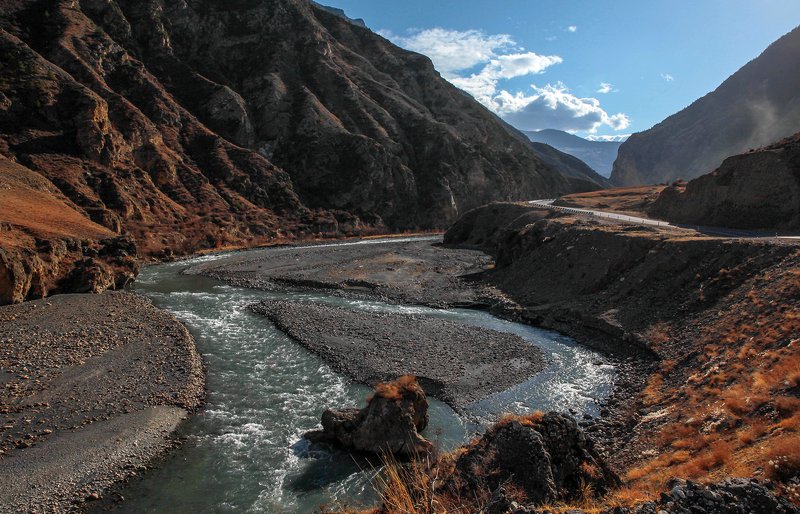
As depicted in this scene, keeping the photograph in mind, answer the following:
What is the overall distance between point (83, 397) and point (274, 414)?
9.11 meters

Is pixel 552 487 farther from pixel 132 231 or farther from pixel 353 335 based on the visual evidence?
pixel 132 231

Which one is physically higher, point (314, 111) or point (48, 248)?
point (314, 111)

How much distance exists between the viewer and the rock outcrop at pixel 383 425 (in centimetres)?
1873

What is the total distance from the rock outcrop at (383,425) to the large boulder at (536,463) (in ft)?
19.5

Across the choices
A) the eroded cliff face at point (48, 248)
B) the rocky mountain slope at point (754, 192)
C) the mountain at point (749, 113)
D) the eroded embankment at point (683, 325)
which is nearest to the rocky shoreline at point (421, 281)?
the eroded embankment at point (683, 325)

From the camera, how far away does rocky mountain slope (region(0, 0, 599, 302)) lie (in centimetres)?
6950

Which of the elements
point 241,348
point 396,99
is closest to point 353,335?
point 241,348

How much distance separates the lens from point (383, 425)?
62.3ft

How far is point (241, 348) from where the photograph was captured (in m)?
30.8

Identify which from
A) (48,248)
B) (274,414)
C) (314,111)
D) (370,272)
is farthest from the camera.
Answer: (314,111)

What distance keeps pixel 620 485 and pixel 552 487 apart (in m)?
3.02

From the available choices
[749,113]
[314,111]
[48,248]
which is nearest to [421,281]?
[48,248]

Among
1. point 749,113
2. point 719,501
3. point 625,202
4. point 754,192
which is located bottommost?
point 719,501

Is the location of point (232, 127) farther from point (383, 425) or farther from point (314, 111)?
point (383, 425)
